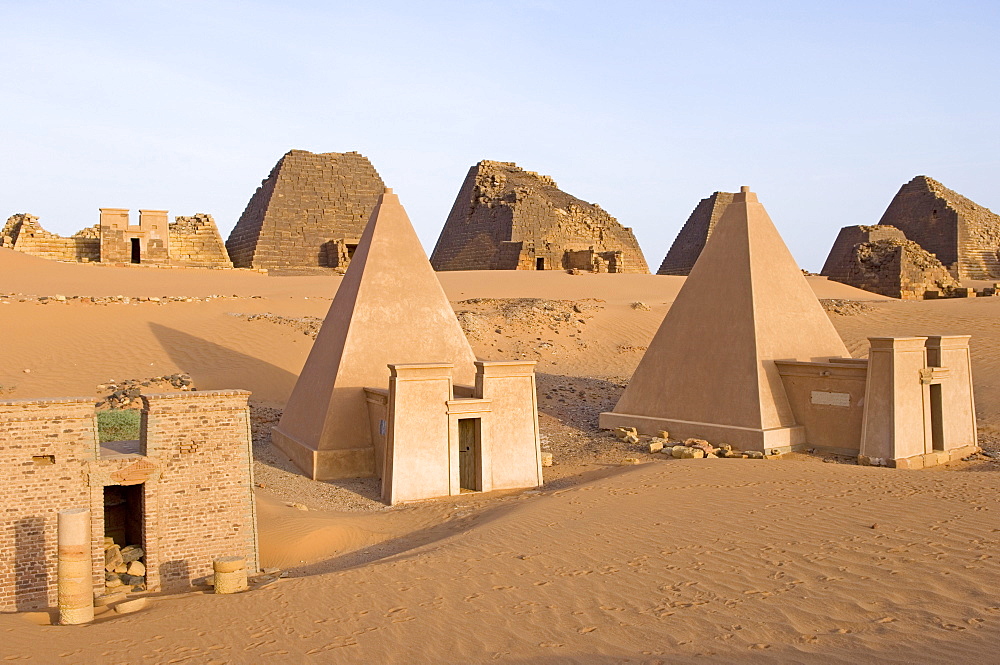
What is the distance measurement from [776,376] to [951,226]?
34343 millimetres

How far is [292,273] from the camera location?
103 feet

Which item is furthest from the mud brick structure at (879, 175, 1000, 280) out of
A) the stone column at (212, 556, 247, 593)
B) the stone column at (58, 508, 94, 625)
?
the stone column at (58, 508, 94, 625)

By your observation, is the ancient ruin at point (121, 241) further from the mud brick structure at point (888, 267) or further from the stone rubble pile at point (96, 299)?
the mud brick structure at point (888, 267)

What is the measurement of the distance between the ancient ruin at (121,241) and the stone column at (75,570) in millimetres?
25420

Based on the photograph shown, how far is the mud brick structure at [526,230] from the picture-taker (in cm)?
3612

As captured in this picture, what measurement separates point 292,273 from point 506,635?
90.3 feet

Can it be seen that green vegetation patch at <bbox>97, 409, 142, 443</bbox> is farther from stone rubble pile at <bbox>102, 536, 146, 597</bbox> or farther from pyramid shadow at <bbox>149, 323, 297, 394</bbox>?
stone rubble pile at <bbox>102, 536, 146, 597</bbox>

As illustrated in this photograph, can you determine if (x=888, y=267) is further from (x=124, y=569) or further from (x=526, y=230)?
(x=124, y=569)

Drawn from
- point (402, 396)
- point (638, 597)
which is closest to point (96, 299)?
point (402, 396)

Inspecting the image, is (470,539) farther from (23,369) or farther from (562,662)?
(23,369)

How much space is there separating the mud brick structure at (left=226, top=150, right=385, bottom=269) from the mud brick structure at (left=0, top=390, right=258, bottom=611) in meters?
24.1

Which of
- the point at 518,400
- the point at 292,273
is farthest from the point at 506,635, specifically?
the point at 292,273

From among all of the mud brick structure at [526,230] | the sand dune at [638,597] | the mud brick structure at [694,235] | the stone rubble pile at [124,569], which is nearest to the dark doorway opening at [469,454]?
the sand dune at [638,597]

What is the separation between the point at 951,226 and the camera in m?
40.9
